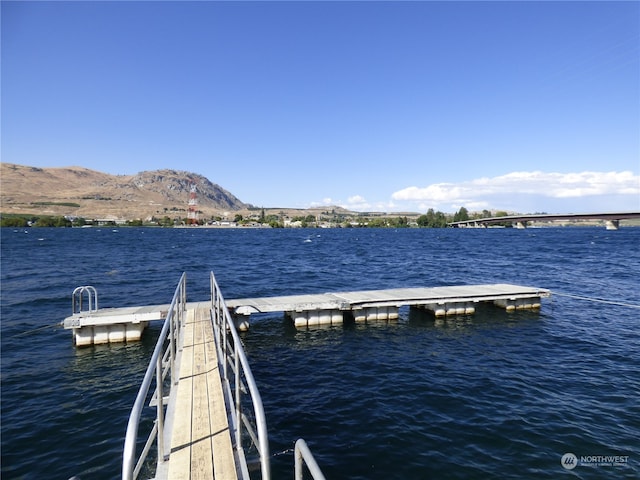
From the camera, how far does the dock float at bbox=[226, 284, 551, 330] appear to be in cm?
1802

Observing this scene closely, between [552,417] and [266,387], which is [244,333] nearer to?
[266,387]

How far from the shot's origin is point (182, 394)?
7.70m

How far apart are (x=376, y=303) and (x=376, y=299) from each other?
0.23 metres

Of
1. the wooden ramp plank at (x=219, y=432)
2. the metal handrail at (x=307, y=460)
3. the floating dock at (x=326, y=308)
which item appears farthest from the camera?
the floating dock at (x=326, y=308)

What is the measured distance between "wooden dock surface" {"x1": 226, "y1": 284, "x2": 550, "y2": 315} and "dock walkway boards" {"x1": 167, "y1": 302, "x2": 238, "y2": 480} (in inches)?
286

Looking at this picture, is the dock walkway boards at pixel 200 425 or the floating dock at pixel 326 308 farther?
the floating dock at pixel 326 308

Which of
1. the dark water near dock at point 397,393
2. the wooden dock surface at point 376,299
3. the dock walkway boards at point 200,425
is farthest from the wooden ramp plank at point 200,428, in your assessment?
the wooden dock surface at point 376,299

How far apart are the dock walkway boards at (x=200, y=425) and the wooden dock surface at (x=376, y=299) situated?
726 centimetres

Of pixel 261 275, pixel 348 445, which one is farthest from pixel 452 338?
pixel 261 275

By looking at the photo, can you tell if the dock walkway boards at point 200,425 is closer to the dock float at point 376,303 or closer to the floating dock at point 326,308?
the floating dock at point 326,308

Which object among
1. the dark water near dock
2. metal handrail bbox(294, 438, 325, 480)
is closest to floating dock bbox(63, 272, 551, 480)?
metal handrail bbox(294, 438, 325, 480)

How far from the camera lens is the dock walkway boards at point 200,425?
17.1 feet

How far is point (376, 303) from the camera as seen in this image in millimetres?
19250

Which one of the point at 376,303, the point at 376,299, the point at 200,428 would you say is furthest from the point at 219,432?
the point at 376,299
